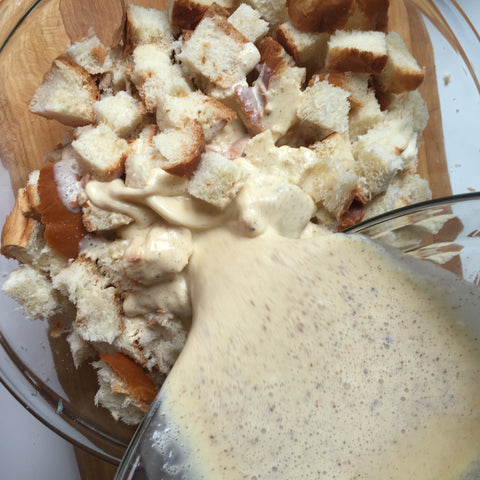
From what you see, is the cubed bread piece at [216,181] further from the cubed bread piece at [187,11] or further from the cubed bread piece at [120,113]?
the cubed bread piece at [187,11]

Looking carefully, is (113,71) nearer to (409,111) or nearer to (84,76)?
(84,76)

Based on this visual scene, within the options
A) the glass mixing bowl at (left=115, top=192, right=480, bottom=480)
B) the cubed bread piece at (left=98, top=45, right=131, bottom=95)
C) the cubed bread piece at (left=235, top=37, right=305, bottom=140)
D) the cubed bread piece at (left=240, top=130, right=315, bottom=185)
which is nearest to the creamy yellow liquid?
the glass mixing bowl at (left=115, top=192, right=480, bottom=480)

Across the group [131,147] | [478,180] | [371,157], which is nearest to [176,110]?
[131,147]

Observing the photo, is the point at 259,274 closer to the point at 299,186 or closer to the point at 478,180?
the point at 299,186

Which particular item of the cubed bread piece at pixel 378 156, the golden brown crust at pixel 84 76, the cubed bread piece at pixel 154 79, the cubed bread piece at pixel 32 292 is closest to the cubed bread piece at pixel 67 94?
the golden brown crust at pixel 84 76

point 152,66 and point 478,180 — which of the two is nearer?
point 152,66

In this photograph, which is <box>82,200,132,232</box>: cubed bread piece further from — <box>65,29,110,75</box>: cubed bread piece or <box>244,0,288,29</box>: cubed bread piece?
<box>244,0,288,29</box>: cubed bread piece
